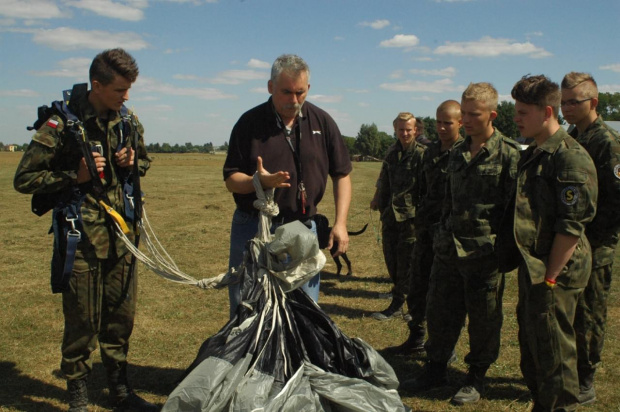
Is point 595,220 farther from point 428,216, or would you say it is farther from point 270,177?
point 270,177

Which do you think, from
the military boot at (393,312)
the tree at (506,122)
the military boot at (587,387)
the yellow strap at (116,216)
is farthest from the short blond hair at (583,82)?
the tree at (506,122)

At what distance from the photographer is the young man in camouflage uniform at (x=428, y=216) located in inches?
212

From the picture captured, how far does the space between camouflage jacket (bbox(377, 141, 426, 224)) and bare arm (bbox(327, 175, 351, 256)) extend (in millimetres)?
2523

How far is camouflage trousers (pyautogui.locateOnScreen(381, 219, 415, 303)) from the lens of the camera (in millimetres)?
6469

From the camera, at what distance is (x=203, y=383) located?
3078 millimetres

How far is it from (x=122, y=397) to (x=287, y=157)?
215 cm

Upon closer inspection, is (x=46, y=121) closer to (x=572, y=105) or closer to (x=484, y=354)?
(x=484, y=354)

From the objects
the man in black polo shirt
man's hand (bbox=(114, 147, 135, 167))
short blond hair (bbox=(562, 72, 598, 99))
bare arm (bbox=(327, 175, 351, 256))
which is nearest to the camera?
the man in black polo shirt

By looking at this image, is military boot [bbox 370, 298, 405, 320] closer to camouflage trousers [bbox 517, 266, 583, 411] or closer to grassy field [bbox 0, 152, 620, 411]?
grassy field [bbox 0, 152, 620, 411]

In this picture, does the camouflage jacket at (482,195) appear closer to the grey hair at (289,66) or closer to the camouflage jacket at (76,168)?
the grey hair at (289,66)

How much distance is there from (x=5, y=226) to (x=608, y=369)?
11.9 metres

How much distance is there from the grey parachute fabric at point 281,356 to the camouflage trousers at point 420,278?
1.77m

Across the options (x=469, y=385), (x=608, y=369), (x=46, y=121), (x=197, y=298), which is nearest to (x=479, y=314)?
(x=469, y=385)

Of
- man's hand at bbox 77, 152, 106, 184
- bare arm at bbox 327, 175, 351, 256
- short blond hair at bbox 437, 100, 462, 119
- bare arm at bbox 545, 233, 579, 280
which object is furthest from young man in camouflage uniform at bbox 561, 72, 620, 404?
man's hand at bbox 77, 152, 106, 184
